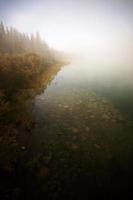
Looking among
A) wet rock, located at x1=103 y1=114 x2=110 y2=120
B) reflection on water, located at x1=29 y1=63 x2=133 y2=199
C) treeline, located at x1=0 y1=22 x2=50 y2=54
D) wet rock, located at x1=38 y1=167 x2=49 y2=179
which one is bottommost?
wet rock, located at x1=38 y1=167 x2=49 y2=179

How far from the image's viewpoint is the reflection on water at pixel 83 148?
4523 millimetres

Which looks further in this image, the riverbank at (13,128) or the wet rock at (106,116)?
the wet rock at (106,116)

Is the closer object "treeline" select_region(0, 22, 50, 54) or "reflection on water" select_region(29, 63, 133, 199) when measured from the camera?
"reflection on water" select_region(29, 63, 133, 199)

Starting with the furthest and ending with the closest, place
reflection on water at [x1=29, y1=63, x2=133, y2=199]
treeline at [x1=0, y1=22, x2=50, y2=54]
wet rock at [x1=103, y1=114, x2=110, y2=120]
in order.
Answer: treeline at [x1=0, y1=22, x2=50, y2=54] → wet rock at [x1=103, y1=114, x2=110, y2=120] → reflection on water at [x1=29, y1=63, x2=133, y2=199]

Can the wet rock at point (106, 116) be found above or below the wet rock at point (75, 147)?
above

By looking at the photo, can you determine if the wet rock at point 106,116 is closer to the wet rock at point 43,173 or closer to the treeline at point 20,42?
the wet rock at point 43,173

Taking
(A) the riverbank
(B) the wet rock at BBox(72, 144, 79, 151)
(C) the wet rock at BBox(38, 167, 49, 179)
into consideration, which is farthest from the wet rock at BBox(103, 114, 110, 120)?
(C) the wet rock at BBox(38, 167, 49, 179)

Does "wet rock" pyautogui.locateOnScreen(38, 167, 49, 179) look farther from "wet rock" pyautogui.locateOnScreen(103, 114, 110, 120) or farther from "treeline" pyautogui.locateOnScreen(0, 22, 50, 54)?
"treeline" pyautogui.locateOnScreen(0, 22, 50, 54)

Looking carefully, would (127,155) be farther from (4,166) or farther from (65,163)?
(4,166)

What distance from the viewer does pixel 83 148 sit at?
6109mm

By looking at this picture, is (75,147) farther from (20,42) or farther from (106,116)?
(20,42)

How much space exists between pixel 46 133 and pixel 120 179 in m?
3.86

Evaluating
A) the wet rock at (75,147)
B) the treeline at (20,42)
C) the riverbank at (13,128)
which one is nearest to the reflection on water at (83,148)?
the wet rock at (75,147)

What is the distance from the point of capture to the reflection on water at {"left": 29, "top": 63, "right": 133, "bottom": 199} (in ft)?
14.8
